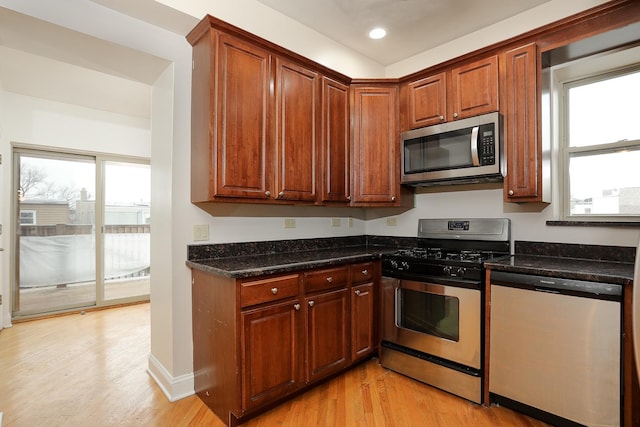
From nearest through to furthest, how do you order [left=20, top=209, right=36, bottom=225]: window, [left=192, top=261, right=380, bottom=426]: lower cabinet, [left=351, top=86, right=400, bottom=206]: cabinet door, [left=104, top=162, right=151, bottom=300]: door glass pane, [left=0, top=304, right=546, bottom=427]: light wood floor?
[left=192, top=261, right=380, bottom=426]: lower cabinet
[left=0, top=304, right=546, bottom=427]: light wood floor
[left=351, top=86, right=400, bottom=206]: cabinet door
[left=20, top=209, right=36, bottom=225]: window
[left=104, top=162, right=151, bottom=300]: door glass pane

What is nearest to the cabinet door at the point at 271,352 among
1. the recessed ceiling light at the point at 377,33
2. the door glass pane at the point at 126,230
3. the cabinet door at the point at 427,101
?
the cabinet door at the point at 427,101

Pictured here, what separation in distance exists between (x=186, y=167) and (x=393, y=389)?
2.17 metres

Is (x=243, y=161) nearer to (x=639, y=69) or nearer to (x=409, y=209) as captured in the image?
(x=409, y=209)

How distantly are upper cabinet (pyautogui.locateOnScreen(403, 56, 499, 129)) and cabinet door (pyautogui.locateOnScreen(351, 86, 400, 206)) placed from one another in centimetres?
22

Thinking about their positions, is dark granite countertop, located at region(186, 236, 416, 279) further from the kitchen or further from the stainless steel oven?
the stainless steel oven

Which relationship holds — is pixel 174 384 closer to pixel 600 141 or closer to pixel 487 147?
→ pixel 487 147

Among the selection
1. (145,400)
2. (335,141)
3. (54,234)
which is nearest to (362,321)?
(335,141)

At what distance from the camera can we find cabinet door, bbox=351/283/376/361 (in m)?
2.53

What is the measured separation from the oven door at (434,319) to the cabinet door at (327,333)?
38cm

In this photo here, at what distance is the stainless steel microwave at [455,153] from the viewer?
2.39 m

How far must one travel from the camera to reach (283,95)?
8.00 feet

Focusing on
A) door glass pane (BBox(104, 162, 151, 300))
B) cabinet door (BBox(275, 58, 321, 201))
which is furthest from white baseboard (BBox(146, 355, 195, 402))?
door glass pane (BBox(104, 162, 151, 300))

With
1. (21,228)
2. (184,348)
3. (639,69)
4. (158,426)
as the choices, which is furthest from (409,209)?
(21,228)

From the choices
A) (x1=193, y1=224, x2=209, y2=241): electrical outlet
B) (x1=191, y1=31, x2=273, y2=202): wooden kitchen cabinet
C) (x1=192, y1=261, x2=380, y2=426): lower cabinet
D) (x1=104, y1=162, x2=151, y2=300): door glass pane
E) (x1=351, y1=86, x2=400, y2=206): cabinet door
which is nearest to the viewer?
(x1=192, y1=261, x2=380, y2=426): lower cabinet
